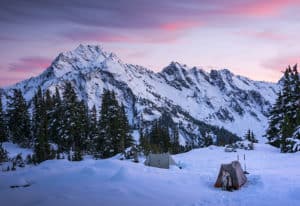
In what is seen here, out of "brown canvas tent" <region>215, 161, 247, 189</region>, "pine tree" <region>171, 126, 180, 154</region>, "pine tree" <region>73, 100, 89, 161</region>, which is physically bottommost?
"pine tree" <region>171, 126, 180, 154</region>

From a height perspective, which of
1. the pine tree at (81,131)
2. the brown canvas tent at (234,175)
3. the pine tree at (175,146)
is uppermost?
the pine tree at (81,131)

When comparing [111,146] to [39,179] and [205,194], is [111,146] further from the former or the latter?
[205,194]

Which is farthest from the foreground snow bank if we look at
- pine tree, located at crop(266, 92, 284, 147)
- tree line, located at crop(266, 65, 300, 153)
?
pine tree, located at crop(266, 92, 284, 147)

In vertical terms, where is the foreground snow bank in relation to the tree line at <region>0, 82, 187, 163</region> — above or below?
below

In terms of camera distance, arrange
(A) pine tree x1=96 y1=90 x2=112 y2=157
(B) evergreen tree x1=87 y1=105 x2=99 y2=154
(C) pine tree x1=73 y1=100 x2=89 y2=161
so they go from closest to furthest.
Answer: (A) pine tree x1=96 y1=90 x2=112 y2=157, (C) pine tree x1=73 y1=100 x2=89 y2=161, (B) evergreen tree x1=87 y1=105 x2=99 y2=154

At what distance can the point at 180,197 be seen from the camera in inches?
552

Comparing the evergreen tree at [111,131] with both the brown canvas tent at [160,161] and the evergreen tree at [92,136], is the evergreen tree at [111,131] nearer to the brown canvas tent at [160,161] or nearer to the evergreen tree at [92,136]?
the evergreen tree at [92,136]

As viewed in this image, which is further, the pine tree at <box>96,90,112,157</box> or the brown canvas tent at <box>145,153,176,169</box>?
the pine tree at <box>96,90,112,157</box>

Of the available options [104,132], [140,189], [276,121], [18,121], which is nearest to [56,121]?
[18,121]

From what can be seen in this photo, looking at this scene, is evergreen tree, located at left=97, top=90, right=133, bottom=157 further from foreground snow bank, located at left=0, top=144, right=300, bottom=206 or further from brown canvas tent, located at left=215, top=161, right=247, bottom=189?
brown canvas tent, located at left=215, top=161, right=247, bottom=189

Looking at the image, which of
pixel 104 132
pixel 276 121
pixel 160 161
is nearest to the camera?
pixel 160 161

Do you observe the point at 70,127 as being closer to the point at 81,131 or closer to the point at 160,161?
the point at 81,131

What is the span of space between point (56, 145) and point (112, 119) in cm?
1098

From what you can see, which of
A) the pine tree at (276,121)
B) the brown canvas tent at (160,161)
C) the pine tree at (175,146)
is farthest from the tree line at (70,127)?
the pine tree at (276,121)
